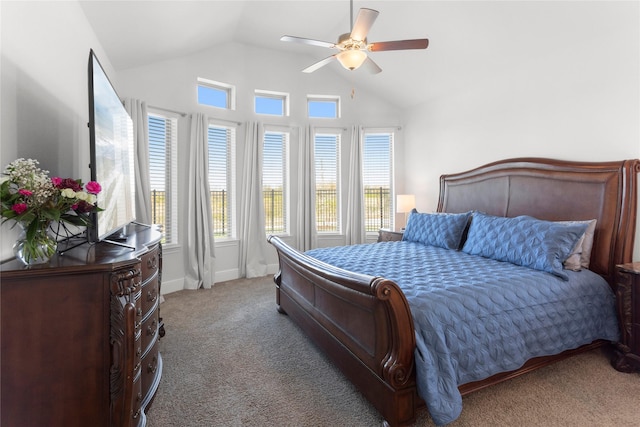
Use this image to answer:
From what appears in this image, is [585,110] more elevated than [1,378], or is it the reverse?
[585,110]

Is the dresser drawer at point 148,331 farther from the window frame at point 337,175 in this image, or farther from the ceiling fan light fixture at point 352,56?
the window frame at point 337,175

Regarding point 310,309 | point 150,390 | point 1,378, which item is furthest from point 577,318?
point 1,378

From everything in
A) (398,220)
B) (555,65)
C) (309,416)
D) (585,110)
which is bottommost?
(309,416)

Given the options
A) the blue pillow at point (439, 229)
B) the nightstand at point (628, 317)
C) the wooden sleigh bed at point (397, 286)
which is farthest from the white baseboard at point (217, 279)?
the nightstand at point (628, 317)

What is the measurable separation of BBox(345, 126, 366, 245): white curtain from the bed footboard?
8.93ft

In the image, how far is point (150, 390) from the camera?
1869 mm

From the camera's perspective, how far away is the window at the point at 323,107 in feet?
17.4

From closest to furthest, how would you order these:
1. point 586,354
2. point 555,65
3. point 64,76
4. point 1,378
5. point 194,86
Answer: point 1,378 < point 64,76 < point 586,354 < point 555,65 < point 194,86

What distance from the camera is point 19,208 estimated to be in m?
1.20

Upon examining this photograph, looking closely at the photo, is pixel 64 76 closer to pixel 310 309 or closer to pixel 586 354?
pixel 310 309

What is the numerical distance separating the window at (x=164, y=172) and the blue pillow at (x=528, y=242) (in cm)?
369

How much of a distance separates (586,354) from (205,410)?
2852 millimetres

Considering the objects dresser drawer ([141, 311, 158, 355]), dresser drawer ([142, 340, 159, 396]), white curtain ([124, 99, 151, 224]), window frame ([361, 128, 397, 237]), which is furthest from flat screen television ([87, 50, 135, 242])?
window frame ([361, 128, 397, 237])

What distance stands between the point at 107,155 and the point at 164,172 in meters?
2.34
